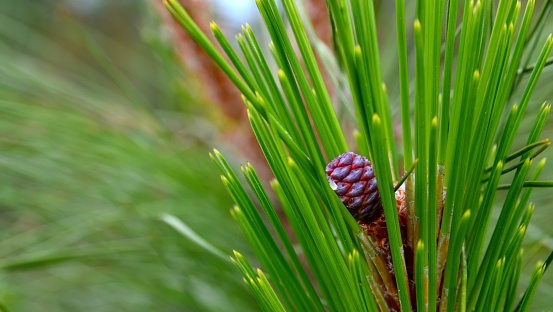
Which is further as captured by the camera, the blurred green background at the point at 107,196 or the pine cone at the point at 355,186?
the blurred green background at the point at 107,196

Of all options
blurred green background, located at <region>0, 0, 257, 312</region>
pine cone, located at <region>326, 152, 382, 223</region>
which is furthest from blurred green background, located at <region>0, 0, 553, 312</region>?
pine cone, located at <region>326, 152, 382, 223</region>

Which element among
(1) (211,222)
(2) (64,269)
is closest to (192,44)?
(1) (211,222)

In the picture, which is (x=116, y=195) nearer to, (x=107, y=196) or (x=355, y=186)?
(x=107, y=196)

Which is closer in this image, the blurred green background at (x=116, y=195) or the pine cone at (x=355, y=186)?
the pine cone at (x=355, y=186)

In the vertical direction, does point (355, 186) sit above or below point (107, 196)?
below

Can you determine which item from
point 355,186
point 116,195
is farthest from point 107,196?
point 355,186

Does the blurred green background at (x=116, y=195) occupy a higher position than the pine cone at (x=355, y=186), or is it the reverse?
the blurred green background at (x=116, y=195)

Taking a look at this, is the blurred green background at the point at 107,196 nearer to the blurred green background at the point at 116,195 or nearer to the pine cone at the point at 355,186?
the blurred green background at the point at 116,195

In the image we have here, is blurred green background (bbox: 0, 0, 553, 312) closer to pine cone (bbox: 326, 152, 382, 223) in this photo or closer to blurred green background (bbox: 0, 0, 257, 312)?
blurred green background (bbox: 0, 0, 257, 312)

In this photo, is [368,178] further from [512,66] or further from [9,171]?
[9,171]

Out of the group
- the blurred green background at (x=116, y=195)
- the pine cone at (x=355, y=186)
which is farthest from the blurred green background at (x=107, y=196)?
the pine cone at (x=355, y=186)
